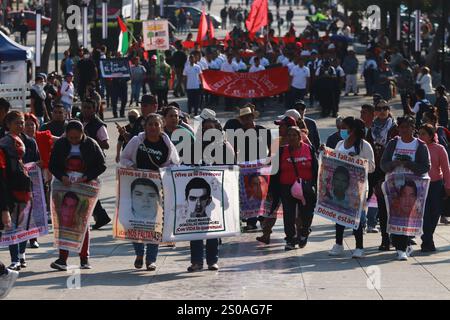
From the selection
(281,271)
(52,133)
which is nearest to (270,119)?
(52,133)

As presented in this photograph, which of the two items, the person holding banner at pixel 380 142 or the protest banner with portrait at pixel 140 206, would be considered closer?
the protest banner with portrait at pixel 140 206

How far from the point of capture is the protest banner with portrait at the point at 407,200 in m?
14.4

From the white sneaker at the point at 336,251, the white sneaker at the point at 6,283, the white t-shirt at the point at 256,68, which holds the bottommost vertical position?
→ the white sneaker at the point at 336,251

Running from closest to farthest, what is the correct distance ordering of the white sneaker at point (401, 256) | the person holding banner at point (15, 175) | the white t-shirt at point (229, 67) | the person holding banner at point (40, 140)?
1. the person holding banner at point (15, 175)
2. the white sneaker at point (401, 256)
3. the person holding banner at point (40, 140)
4. the white t-shirt at point (229, 67)

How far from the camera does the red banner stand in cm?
3297

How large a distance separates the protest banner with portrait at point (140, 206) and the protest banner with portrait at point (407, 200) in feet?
9.07

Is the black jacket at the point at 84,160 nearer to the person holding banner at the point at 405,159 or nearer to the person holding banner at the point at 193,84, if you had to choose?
the person holding banner at the point at 405,159

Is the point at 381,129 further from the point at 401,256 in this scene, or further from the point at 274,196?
the point at 401,256

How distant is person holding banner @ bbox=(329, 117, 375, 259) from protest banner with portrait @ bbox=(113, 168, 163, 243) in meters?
2.34

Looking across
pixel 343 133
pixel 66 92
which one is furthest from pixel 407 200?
pixel 66 92

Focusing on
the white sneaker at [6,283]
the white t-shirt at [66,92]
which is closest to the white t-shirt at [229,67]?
the white t-shirt at [66,92]

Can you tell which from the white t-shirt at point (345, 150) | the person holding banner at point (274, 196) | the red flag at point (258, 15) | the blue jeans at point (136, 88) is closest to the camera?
the white t-shirt at point (345, 150)

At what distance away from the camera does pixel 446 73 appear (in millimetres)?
39344
